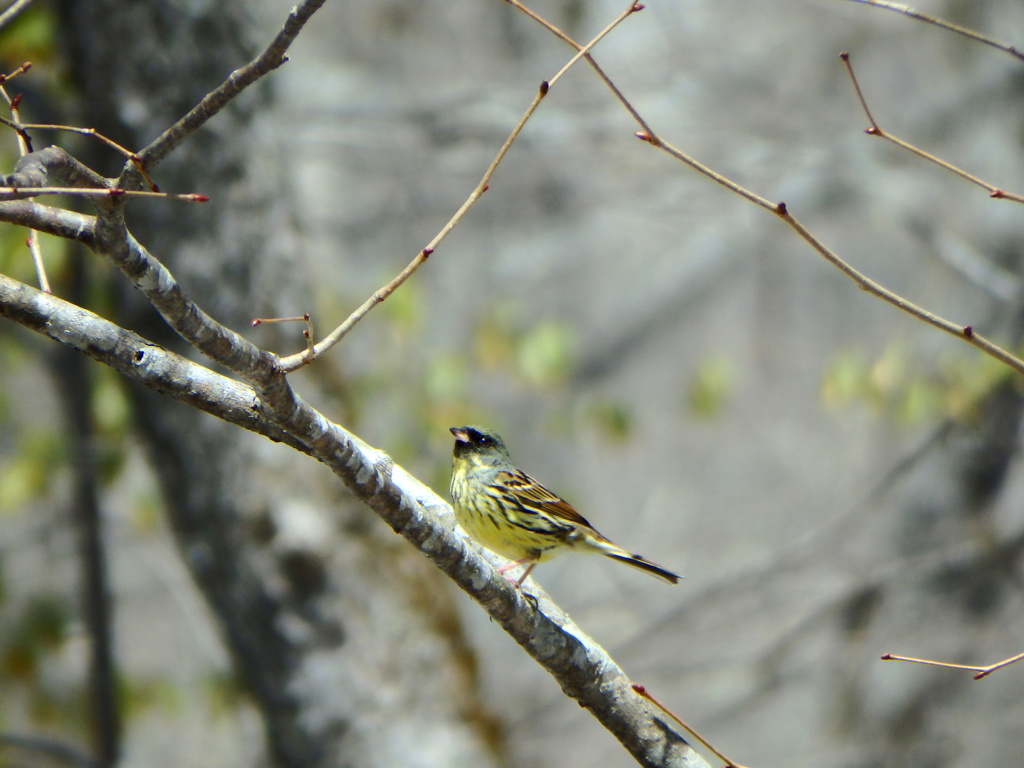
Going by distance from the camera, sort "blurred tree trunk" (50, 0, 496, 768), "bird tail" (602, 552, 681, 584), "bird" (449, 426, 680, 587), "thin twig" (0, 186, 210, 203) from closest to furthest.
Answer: "thin twig" (0, 186, 210, 203)
"bird tail" (602, 552, 681, 584)
"bird" (449, 426, 680, 587)
"blurred tree trunk" (50, 0, 496, 768)

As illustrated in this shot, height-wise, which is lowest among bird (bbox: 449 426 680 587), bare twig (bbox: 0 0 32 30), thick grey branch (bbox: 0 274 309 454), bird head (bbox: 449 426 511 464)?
thick grey branch (bbox: 0 274 309 454)

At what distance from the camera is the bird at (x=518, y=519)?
332 cm

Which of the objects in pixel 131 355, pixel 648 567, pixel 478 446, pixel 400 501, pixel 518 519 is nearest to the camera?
pixel 131 355

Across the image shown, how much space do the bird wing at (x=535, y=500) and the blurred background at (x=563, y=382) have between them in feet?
4.07

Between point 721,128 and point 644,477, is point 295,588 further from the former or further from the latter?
point 644,477

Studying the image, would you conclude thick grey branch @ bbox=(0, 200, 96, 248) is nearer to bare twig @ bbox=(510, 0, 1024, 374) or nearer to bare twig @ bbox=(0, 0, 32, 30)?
bare twig @ bbox=(0, 0, 32, 30)

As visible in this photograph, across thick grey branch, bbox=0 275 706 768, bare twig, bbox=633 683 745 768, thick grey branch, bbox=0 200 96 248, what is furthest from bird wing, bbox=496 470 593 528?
thick grey branch, bbox=0 200 96 248

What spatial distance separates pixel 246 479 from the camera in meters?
4.14

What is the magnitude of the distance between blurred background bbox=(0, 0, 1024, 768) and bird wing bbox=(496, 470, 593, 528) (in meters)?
1.24

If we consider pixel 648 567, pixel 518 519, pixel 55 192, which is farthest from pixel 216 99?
pixel 648 567

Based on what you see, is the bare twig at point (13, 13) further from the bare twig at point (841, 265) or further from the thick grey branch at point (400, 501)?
the bare twig at point (841, 265)

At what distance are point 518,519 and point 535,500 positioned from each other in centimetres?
10

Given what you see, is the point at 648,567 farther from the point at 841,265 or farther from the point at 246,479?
the point at 246,479

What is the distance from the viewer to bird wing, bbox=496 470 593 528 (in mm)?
3367
